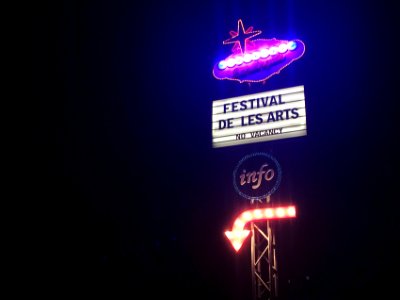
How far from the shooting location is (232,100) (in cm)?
1420

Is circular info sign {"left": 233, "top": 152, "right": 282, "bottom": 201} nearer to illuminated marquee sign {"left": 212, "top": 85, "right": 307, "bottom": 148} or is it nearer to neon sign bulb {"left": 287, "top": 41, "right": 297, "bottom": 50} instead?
illuminated marquee sign {"left": 212, "top": 85, "right": 307, "bottom": 148}

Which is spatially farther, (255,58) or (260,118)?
(255,58)

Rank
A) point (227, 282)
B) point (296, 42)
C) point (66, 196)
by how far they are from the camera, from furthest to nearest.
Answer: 1. point (66, 196)
2. point (227, 282)
3. point (296, 42)

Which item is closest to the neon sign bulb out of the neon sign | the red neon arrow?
the neon sign

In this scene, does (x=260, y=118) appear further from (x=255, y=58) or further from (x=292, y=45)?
(x=292, y=45)

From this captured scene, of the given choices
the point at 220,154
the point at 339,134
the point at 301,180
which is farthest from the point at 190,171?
the point at 339,134

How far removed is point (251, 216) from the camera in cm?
1174

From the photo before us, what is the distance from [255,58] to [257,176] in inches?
157

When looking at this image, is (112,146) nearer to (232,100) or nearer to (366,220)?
(232,100)

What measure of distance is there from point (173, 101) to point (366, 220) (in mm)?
8181

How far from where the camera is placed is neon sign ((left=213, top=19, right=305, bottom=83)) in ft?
45.1

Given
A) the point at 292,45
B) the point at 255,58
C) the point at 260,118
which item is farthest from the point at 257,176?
the point at 292,45

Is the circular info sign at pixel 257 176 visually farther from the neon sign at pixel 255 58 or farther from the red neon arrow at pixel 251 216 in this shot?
the neon sign at pixel 255 58

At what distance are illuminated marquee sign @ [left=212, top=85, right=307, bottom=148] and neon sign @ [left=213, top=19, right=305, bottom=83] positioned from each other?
69 cm
